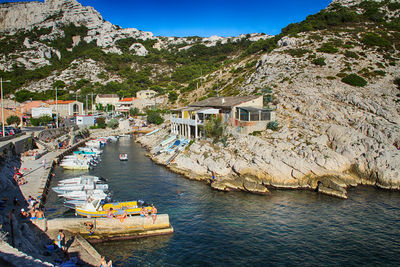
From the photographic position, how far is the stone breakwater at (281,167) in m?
32.7

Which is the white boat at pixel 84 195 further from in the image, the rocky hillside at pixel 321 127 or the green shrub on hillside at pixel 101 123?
the green shrub on hillside at pixel 101 123

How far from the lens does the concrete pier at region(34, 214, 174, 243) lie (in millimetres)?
20750

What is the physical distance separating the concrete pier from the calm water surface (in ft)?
2.29

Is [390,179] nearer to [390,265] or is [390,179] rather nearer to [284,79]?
[390,265]

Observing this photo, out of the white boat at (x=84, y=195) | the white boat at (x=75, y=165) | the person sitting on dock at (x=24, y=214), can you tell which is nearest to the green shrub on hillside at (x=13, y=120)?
the white boat at (x=75, y=165)

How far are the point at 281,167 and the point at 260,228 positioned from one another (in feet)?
42.0

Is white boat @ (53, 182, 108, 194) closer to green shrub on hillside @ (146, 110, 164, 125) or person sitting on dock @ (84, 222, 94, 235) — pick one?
person sitting on dock @ (84, 222, 94, 235)

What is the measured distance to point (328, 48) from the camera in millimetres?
65688

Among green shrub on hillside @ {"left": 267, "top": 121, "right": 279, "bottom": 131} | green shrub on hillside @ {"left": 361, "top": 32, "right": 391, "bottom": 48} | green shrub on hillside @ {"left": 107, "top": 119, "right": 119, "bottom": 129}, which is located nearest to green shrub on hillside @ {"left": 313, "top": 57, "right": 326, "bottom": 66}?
green shrub on hillside @ {"left": 361, "top": 32, "right": 391, "bottom": 48}

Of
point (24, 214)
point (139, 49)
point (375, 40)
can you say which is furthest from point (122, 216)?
point (139, 49)

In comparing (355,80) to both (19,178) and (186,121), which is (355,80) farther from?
(19,178)

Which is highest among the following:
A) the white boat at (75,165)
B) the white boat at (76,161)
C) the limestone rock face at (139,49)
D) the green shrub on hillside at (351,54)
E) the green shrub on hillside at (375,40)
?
the limestone rock face at (139,49)

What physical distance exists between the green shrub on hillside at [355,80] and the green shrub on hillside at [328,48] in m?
13.3

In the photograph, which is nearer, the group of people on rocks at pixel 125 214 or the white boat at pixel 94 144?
the group of people on rocks at pixel 125 214
